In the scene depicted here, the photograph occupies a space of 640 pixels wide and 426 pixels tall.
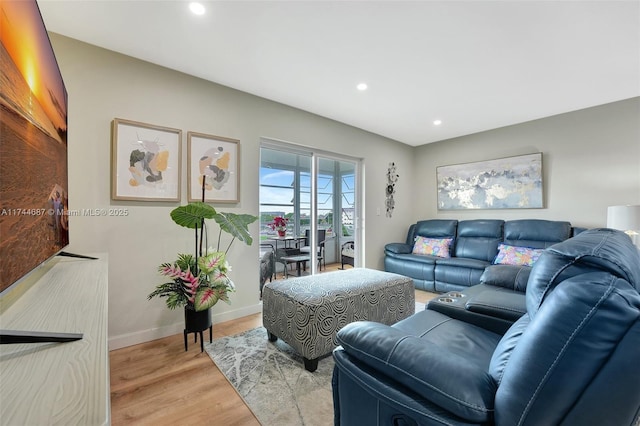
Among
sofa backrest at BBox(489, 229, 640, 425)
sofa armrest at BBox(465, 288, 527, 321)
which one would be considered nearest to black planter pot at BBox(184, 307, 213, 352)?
sofa armrest at BBox(465, 288, 527, 321)

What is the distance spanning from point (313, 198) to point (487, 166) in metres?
2.80

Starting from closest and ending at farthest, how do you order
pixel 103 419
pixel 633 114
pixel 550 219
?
pixel 103 419 → pixel 633 114 → pixel 550 219

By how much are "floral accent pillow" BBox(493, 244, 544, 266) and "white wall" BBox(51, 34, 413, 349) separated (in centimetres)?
310

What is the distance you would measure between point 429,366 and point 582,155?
410 centimetres

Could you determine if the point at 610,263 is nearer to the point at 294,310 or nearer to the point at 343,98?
the point at 294,310

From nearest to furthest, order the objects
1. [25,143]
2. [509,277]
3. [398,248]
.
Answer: [25,143] → [509,277] → [398,248]

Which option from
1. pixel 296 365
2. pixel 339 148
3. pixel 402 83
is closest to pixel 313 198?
pixel 339 148

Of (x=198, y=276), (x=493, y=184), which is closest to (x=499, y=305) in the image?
(x=198, y=276)

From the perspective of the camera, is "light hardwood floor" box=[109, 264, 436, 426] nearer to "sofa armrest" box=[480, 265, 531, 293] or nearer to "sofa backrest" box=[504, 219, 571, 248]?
"sofa armrest" box=[480, 265, 531, 293]

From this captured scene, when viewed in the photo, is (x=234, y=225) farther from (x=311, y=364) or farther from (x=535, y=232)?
(x=535, y=232)

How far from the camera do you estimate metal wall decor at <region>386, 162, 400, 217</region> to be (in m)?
4.65

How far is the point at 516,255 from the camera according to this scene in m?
3.35

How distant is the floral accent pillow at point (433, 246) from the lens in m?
4.04

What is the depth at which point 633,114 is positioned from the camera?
9.98ft
